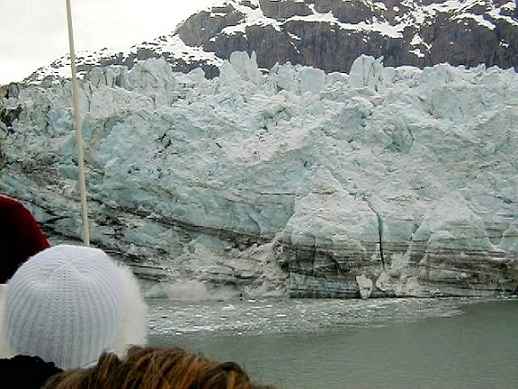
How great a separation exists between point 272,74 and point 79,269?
13.5 metres

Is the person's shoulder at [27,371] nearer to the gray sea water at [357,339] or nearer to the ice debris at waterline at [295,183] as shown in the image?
the gray sea water at [357,339]

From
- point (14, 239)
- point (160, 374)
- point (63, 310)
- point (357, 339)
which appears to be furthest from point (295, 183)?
point (160, 374)

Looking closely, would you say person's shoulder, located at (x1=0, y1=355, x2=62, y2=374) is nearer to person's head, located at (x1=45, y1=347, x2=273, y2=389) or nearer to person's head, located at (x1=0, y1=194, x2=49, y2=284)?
person's head, located at (x1=45, y1=347, x2=273, y2=389)

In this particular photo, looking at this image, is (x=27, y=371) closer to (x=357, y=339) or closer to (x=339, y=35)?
(x=357, y=339)

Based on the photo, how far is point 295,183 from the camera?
11016mm

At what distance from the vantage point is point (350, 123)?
11.4m

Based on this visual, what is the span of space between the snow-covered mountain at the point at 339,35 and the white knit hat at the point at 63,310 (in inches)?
1151

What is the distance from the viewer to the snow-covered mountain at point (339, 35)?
30516 millimetres

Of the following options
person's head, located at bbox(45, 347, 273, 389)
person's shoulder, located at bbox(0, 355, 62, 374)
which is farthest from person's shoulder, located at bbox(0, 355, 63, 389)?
person's head, located at bbox(45, 347, 273, 389)

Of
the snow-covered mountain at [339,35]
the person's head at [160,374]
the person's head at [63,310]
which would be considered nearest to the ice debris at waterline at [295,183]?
the person's head at [63,310]

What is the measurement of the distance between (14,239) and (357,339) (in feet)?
20.8

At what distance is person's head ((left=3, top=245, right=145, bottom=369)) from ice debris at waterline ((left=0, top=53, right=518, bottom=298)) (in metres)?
9.52

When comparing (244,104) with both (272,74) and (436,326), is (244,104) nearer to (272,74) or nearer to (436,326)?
(272,74)

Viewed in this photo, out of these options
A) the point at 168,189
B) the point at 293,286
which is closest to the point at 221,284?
the point at 293,286
